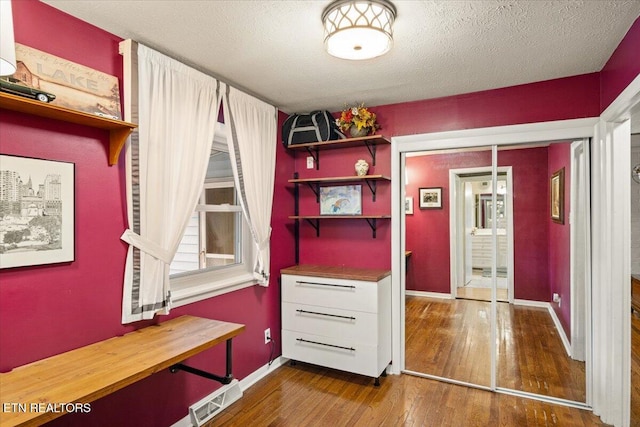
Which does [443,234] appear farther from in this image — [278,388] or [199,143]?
[199,143]

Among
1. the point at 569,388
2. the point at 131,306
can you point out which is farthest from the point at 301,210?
the point at 569,388

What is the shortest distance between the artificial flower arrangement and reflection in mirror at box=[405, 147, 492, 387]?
1.55 feet

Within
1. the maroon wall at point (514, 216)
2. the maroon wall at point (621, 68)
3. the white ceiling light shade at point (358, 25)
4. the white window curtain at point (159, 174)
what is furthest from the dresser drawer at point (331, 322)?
the maroon wall at point (621, 68)

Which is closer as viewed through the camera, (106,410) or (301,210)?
(106,410)

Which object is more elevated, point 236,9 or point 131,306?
point 236,9

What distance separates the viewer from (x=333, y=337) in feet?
9.73

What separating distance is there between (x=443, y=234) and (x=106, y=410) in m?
2.63

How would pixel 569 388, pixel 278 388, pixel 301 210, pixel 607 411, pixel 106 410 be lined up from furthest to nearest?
pixel 301 210 < pixel 278 388 < pixel 569 388 < pixel 607 411 < pixel 106 410

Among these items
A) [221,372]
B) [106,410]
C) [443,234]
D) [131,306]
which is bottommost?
[221,372]

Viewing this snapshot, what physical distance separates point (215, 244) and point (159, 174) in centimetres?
91

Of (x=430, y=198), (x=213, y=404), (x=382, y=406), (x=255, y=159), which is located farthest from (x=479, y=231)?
(x=213, y=404)

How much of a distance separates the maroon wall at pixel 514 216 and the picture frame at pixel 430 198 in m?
0.04

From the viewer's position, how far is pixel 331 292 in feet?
9.70

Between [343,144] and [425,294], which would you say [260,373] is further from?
[343,144]
